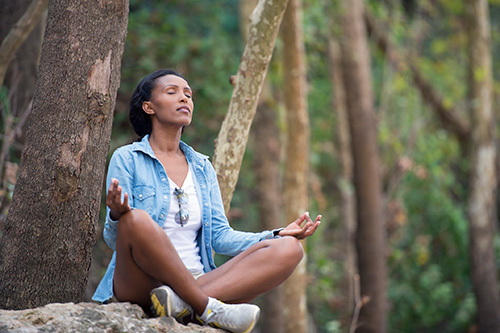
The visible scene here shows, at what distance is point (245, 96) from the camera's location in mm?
4230

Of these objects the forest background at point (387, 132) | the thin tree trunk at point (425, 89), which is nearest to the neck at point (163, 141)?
the forest background at point (387, 132)

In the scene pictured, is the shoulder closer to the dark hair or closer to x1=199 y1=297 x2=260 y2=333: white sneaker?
the dark hair

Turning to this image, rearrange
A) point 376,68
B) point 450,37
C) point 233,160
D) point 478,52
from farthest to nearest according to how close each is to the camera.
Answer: point 376,68 → point 450,37 → point 478,52 → point 233,160

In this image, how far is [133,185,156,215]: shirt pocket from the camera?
125 inches

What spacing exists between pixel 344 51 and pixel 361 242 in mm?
2943

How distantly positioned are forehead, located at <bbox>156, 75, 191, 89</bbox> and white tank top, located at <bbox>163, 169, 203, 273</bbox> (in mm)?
560

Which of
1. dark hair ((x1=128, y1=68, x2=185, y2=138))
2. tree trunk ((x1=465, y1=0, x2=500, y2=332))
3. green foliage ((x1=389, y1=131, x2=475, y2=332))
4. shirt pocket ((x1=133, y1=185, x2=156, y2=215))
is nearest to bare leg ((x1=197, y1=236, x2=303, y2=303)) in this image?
shirt pocket ((x1=133, y1=185, x2=156, y2=215))

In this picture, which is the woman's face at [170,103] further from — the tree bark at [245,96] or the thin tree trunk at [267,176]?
the thin tree trunk at [267,176]

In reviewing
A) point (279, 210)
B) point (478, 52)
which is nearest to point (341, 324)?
point (279, 210)

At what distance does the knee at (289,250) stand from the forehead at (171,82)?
106cm

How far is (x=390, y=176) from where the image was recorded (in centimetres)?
1209

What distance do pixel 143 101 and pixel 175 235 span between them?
31.9 inches

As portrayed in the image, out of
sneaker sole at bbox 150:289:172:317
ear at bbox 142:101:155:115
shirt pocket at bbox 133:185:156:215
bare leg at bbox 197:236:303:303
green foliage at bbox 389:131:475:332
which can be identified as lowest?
green foliage at bbox 389:131:475:332

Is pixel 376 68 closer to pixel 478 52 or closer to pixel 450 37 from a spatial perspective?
pixel 450 37
